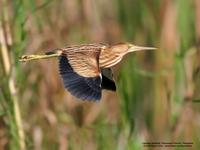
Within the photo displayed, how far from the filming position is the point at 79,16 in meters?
3.07

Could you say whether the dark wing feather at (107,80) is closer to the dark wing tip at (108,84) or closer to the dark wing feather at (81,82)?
the dark wing tip at (108,84)

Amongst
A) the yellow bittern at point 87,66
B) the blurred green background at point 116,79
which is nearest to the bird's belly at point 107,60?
the yellow bittern at point 87,66

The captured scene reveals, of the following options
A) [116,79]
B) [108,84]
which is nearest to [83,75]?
[108,84]

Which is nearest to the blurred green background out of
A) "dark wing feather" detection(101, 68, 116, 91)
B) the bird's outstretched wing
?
"dark wing feather" detection(101, 68, 116, 91)

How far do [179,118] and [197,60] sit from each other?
21 centimetres

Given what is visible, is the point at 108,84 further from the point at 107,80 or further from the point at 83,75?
the point at 83,75

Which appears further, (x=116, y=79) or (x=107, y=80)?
(x=116, y=79)

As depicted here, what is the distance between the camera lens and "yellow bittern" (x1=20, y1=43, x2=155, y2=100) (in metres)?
1.67

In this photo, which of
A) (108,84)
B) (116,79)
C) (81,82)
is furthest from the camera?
(116,79)

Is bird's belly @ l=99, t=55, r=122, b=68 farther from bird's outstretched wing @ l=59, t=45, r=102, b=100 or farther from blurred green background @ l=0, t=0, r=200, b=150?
blurred green background @ l=0, t=0, r=200, b=150

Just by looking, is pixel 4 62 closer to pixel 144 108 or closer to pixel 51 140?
pixel 51 140

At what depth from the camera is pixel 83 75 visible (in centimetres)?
170

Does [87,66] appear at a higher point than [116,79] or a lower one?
higher

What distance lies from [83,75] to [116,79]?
1.15 meters
